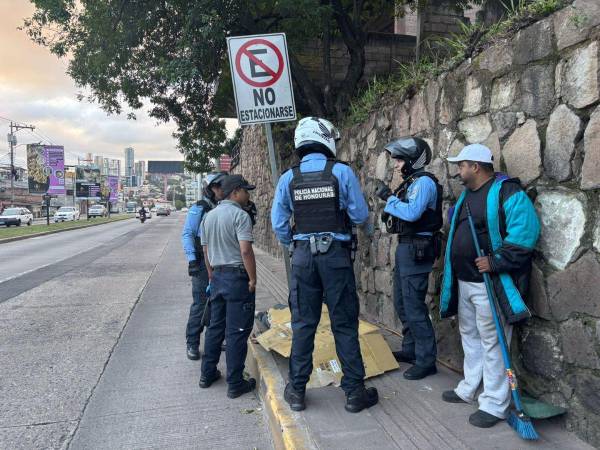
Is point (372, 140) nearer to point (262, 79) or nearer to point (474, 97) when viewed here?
point (262, 79)

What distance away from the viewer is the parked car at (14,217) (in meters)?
40.0

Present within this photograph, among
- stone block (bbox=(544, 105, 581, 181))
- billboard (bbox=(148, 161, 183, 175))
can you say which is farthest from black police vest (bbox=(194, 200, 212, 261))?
billboard (bbox=(148, 161, 183, 175))

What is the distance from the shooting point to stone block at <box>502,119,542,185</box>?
3.19 m

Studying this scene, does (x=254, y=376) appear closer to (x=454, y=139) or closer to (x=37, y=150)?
(x=454, y=139)

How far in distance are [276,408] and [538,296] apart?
6.57 feet

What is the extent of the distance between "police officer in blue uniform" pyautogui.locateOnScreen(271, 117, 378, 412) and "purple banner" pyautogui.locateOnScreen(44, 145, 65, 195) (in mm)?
59418

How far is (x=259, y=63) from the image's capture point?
4688 mm

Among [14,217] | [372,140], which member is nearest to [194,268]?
[372,140]

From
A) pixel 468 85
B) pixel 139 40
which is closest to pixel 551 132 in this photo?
pixel 468 85

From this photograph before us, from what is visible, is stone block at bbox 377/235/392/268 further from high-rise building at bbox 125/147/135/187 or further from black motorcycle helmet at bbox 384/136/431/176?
high-rise building at bbox 125/147/135/187

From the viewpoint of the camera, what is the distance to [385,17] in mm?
11648

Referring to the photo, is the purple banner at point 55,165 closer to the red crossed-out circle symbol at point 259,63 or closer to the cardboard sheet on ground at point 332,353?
the red crossed-out circle symbol at point 259,63

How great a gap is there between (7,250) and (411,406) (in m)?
19.1

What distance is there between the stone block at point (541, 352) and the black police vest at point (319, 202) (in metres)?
1.45
